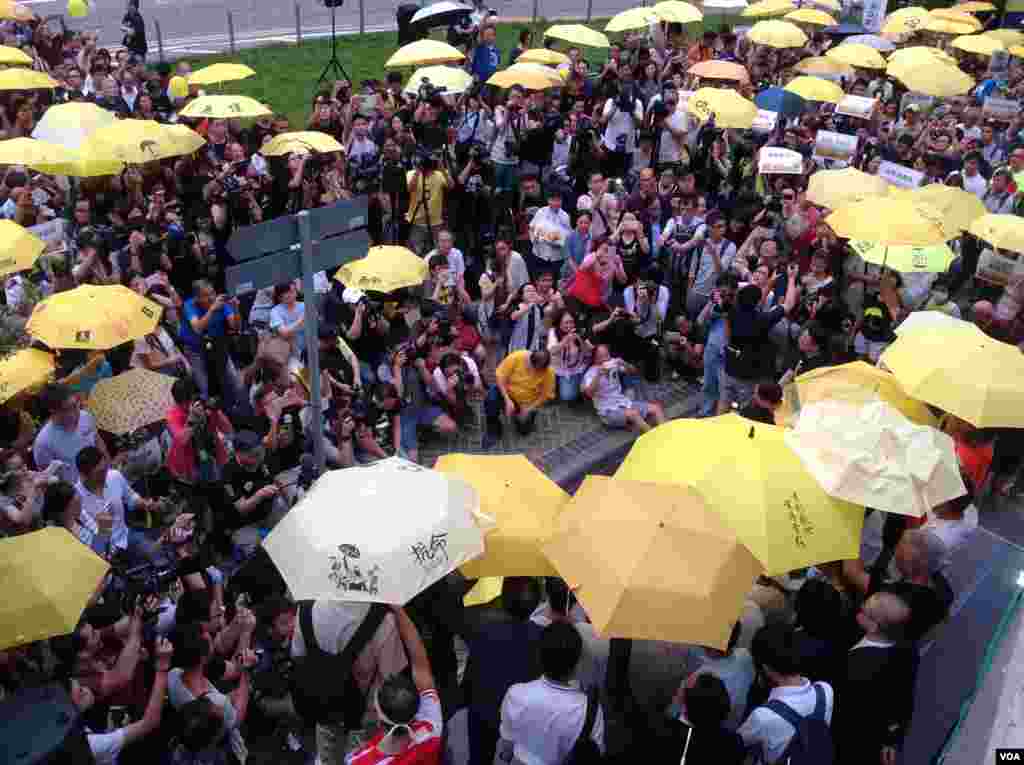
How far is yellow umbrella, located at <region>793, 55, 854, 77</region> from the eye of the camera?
54.1 feet

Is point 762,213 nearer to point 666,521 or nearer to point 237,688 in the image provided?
point 666,521

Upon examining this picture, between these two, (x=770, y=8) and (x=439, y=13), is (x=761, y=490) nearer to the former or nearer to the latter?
(x=439, y=13)

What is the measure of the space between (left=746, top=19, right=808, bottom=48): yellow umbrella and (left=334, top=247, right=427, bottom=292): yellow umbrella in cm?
1035

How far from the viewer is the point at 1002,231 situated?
31.9ft

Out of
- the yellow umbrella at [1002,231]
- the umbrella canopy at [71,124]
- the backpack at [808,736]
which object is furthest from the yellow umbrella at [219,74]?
the backpack at [808,736]

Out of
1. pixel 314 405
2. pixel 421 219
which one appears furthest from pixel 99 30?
pixel 314 405

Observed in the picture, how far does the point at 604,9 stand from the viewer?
3253 cm

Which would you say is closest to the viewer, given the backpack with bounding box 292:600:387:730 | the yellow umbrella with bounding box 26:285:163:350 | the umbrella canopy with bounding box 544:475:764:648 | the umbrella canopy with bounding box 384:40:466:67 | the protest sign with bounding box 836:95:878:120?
the backpack with bounding box 292:600:387:730

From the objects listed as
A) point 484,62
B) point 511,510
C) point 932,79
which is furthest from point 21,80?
point 932,79

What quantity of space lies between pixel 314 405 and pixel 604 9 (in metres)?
29.7

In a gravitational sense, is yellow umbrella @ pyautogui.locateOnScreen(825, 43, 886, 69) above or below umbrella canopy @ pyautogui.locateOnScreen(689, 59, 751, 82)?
above

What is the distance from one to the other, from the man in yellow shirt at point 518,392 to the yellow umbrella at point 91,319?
11.0ft

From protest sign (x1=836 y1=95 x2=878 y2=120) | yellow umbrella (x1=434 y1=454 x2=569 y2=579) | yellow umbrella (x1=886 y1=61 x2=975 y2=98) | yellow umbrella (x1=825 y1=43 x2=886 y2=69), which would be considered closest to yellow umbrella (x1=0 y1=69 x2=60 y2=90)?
yellow umbrella (x1=434 y1=454 x2=569 y2=579)

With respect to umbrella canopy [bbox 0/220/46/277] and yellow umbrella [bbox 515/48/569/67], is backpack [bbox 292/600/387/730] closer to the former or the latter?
umbrella canopy [bbox 0/220/46/277]
